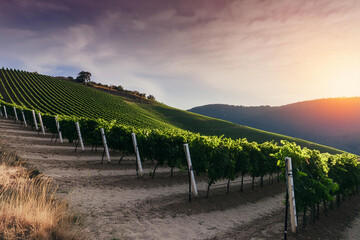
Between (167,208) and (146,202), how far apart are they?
100cm

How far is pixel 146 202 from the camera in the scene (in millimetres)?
8594

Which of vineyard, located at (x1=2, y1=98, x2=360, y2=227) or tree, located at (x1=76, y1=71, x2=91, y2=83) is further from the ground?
tree, located at (x1=76, y1=71, x2=91, y2=83)

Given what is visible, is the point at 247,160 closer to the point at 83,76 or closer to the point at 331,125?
the point at 83,76

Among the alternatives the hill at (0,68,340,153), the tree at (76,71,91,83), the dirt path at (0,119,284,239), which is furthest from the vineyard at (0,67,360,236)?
the tree at (76,71,91,83)

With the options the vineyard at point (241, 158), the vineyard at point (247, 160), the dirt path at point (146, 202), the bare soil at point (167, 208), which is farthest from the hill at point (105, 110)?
the bare soil at point (167, 208)

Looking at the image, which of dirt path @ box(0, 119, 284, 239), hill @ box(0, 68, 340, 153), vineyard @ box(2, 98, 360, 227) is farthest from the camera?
hill @ box(0, 68, 340, 153)

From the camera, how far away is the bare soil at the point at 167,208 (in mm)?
6496

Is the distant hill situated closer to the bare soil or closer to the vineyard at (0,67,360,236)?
the vineyard at (0,67,360,236)

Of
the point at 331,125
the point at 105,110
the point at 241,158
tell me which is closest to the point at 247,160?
the point at 241,158

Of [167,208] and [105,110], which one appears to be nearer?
[167,208]

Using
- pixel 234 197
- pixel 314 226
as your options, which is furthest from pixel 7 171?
pixel 314 226

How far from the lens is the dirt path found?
6.41m

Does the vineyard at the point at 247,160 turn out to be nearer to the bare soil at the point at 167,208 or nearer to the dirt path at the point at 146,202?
the bare soil at the point at 167,208

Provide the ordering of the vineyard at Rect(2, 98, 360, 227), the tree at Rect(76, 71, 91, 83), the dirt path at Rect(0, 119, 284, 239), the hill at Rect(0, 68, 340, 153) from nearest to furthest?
the dirt path at Rect(0, 119, 284, 239) < the vineyard at Rect(2, 98, 360, 227) < the hill at Rect(0, 68, 340, 153) < the tree at Rect(76, 71, 91, 83)
